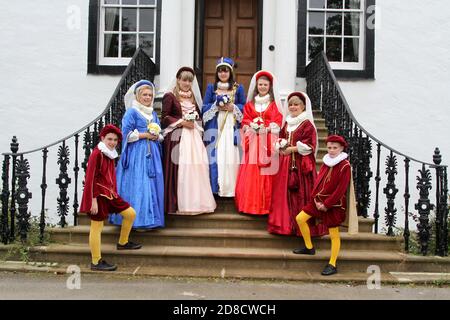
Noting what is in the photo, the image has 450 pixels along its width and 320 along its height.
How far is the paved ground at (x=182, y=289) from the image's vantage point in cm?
421

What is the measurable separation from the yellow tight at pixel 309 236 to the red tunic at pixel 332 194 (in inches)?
2.6

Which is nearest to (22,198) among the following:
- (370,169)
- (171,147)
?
(171,147)

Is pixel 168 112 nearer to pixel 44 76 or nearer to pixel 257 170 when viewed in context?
pixel 257 170

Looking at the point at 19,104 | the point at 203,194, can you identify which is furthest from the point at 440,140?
the point at 19,104

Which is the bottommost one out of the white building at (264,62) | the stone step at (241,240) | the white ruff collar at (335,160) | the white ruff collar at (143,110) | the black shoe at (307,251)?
the black shoe at (307,251)

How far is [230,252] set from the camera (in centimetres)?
506

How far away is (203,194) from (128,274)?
131 centimetres

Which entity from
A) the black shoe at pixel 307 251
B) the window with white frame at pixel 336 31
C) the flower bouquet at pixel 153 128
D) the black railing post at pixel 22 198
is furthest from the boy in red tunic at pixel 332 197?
the window with white frame at pixel 336 31

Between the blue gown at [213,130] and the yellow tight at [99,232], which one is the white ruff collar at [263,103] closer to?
Result: the blue gown at [213,130]

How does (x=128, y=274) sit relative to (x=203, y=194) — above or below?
below

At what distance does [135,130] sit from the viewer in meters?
5.21

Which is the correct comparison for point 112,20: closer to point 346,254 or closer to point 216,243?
point 216,243

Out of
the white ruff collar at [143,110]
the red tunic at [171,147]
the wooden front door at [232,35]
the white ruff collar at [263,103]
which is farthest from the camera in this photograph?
the wooden front door at [232,35]

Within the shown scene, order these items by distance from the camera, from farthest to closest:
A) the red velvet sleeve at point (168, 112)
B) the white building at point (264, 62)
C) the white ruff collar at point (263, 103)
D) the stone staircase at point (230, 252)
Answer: the white building at point (264, 62) < the white ruff collar at point (263, 103) < the red velvet sleeve at point (168, 112) < the stone staircase at point (230, 252)
